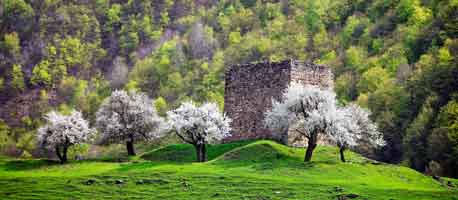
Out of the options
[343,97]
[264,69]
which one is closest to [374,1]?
[343,97]

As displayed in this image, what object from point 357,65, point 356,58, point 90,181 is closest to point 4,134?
point 356,58

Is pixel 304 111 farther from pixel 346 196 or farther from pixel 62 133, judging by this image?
pixel 62 133

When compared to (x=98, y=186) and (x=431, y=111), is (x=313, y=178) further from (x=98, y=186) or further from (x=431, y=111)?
(x=431, y=111)

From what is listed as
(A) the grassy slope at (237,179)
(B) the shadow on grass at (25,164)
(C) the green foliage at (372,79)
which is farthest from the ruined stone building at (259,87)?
(C) the green foliage at (372,79)

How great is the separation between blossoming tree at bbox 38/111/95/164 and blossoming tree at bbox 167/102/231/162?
9.03 m

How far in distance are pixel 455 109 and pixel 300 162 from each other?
29.1 m

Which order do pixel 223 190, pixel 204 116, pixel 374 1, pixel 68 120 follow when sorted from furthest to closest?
pixel 374 1, pixel 68 120, pixel 204 116, pixel 223 190

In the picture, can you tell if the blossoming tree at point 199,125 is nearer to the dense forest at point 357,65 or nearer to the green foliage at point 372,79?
the dense forest at point 357,65

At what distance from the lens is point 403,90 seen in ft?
324

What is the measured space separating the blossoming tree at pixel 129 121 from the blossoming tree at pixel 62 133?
2042 millimetres

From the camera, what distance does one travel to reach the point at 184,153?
216 feet

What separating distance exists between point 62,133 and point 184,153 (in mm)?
10527

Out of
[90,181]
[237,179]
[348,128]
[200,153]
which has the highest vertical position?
[348,128]

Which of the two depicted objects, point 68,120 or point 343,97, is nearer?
point 68,120
